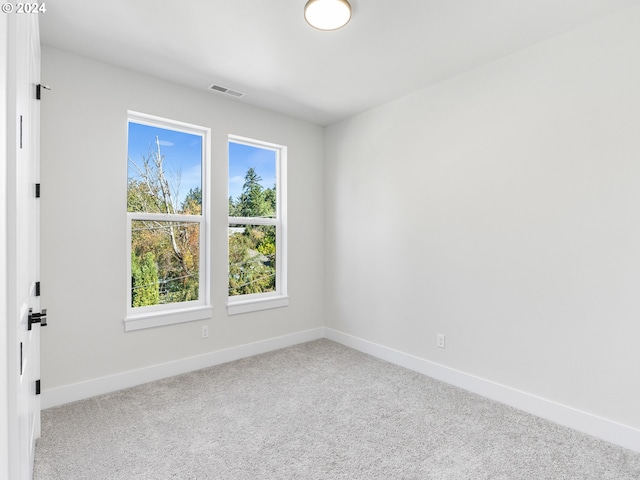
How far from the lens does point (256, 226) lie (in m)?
3.87

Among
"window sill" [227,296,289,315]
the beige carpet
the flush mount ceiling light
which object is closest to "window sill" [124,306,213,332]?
"window sill" [227,296,289,315]

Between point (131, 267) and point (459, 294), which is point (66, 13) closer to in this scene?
point (131, 267)

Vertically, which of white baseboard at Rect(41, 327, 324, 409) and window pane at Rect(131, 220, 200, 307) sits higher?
window pane at Rect(131, 220, 200, 307)

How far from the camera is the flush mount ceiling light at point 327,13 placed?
6.65ft

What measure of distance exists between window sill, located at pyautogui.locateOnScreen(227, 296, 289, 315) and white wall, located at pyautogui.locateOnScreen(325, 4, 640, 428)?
0.93m

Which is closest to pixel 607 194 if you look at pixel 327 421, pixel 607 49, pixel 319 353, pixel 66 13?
pixel 607 49

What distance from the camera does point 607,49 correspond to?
7.15 feet

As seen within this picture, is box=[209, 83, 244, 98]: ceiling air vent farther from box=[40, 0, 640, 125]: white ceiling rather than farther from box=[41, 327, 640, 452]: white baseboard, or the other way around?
box=[41, 327, 640, 452]: white baseboard

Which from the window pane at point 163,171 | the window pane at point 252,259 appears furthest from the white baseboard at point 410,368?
the window pane at point 163,171

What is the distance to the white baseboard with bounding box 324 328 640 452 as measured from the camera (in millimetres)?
2133

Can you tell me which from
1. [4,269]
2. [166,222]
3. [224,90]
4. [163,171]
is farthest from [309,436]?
[224,90]

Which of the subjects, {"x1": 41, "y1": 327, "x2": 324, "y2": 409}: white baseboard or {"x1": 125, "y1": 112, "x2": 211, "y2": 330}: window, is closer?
{"x1": 41, "y1": 327, "x2": 324, "y2": 409}: white baseboard

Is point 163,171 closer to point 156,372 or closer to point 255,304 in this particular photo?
point 255,304

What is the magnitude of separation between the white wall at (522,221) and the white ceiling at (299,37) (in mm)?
274
